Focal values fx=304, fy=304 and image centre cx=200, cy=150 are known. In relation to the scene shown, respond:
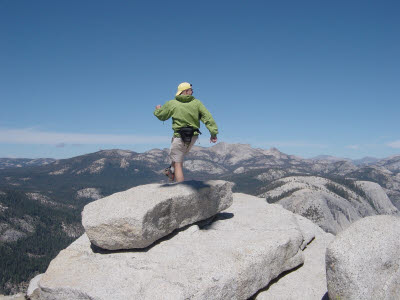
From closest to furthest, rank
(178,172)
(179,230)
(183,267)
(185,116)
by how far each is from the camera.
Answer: (183,267)
(179,230)
(185,116)
(178,172)

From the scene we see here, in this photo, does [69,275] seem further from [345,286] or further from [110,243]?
[345,286]

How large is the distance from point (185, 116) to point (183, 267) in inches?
255

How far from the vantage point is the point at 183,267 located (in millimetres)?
9227

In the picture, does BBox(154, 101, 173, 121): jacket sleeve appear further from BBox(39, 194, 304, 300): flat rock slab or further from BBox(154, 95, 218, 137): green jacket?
BBox(39, 194, 304, 300): flat rock slab

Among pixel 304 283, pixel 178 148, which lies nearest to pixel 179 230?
pixel 178 148

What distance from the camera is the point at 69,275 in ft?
30.3

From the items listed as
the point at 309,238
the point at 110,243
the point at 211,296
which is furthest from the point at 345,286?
the point at 110,243

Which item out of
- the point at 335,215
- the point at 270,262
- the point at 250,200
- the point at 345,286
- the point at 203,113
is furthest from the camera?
the point at 335,215

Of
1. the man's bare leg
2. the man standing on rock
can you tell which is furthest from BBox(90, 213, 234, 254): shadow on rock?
the man standing on rock

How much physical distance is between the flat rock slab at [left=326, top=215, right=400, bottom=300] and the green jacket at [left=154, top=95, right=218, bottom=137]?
6.83 meters

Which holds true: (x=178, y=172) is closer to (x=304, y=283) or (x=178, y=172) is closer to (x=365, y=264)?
(x=304, y=283)

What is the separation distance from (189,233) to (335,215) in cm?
20100

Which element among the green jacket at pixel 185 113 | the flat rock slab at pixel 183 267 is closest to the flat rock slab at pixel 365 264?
the flat rock slab at pixel 183 267

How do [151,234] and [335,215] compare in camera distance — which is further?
[335,215]
